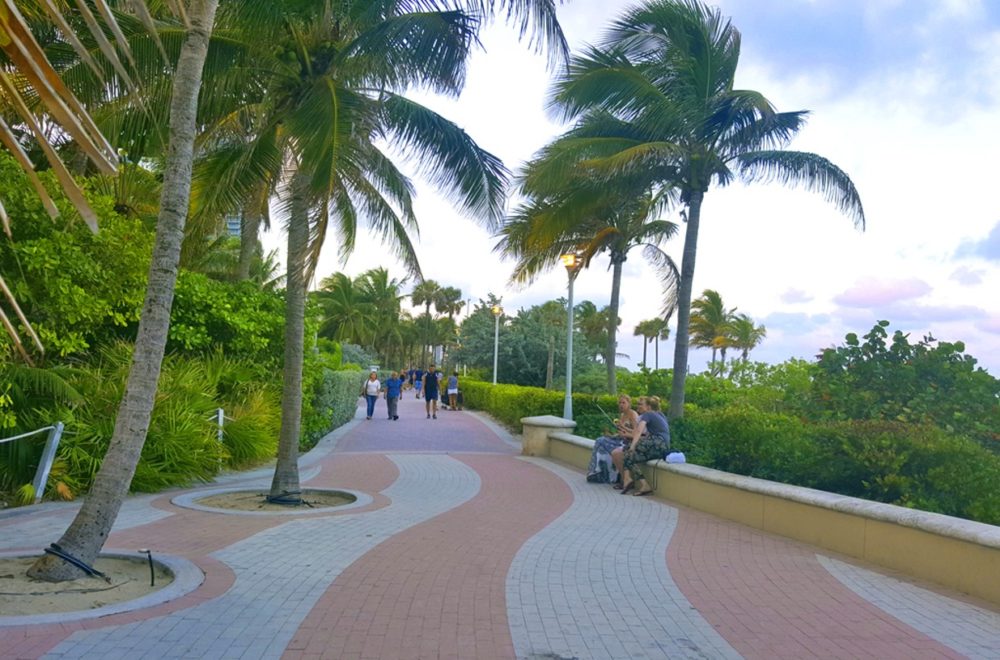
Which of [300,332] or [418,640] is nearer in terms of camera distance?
[418,640]

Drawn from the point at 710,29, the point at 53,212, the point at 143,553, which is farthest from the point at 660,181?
the point at 53,212

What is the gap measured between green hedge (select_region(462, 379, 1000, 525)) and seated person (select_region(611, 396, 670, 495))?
26.6 inches

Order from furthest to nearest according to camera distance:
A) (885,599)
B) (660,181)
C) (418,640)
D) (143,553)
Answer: (660,181)
(143,553)
(885,599)
(418,640)

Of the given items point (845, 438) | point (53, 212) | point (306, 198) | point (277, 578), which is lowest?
point (277, 578)

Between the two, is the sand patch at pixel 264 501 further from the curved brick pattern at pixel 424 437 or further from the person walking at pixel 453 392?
the person walking at pixel 453 392

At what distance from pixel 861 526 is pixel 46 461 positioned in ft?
28.5

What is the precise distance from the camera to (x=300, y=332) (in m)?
10.1

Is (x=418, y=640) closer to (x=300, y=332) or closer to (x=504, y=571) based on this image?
(x=504, y=571)

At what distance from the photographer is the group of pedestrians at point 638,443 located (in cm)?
1175

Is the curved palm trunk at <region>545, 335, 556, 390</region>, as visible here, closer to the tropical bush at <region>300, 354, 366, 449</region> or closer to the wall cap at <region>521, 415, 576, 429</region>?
the tropical bush at <region>300, 354, 366, 449</region>

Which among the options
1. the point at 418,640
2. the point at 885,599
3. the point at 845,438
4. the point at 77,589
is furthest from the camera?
the point at 845,438

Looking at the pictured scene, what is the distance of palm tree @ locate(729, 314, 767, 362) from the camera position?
76.3m

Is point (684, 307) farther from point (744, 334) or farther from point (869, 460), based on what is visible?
point (744, 334)

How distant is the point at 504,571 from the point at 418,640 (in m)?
1.97
